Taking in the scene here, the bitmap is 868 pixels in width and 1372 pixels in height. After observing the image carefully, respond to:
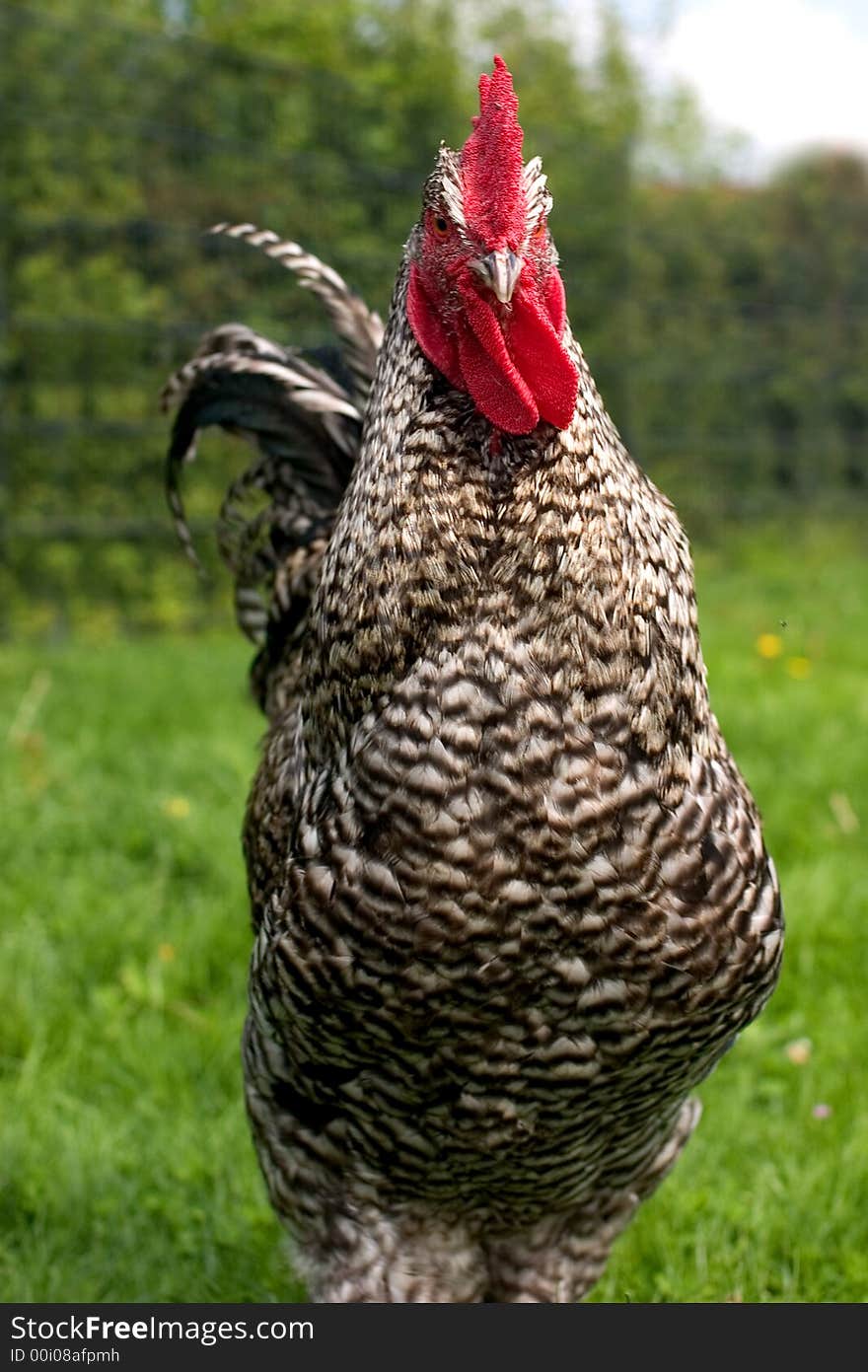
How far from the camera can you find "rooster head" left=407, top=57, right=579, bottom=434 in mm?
2072

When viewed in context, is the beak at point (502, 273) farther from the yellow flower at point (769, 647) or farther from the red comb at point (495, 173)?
the yellow flower at point (769, 647)

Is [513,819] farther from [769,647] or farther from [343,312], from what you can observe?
[769,647]

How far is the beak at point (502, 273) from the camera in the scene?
204 cm

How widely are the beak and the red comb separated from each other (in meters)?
0.05

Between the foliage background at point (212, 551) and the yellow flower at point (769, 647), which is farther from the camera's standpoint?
the yellow flower at point (769, 647)

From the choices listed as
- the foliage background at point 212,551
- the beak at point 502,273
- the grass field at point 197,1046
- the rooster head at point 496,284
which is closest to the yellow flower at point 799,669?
the foliage background at point 212,551

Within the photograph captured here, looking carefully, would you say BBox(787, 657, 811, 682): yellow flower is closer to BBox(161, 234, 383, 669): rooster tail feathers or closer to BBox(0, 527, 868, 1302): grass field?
BBox(0, 527, 868, 1302): grass field

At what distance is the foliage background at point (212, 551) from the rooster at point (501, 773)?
116 centimetres

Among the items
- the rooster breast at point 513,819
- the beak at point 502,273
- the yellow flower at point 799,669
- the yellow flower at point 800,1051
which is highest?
the beak at point 502,273

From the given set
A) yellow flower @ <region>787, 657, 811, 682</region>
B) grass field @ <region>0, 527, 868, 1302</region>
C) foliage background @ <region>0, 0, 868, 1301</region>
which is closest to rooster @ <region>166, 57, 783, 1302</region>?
grass field @ <region>0, 527, 868, 1302</region>

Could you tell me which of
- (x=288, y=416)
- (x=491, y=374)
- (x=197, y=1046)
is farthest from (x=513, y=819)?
(x=197, y=1046)

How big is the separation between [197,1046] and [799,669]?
441 centimetres

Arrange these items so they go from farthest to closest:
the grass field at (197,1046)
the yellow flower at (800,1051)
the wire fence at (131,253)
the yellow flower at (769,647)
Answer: the wire fence at (131,253) < the yellow flower at (769,647) < the yellow flower at (800,1051) < the grass field at (197,1046)

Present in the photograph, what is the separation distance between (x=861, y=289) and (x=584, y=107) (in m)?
4.15
